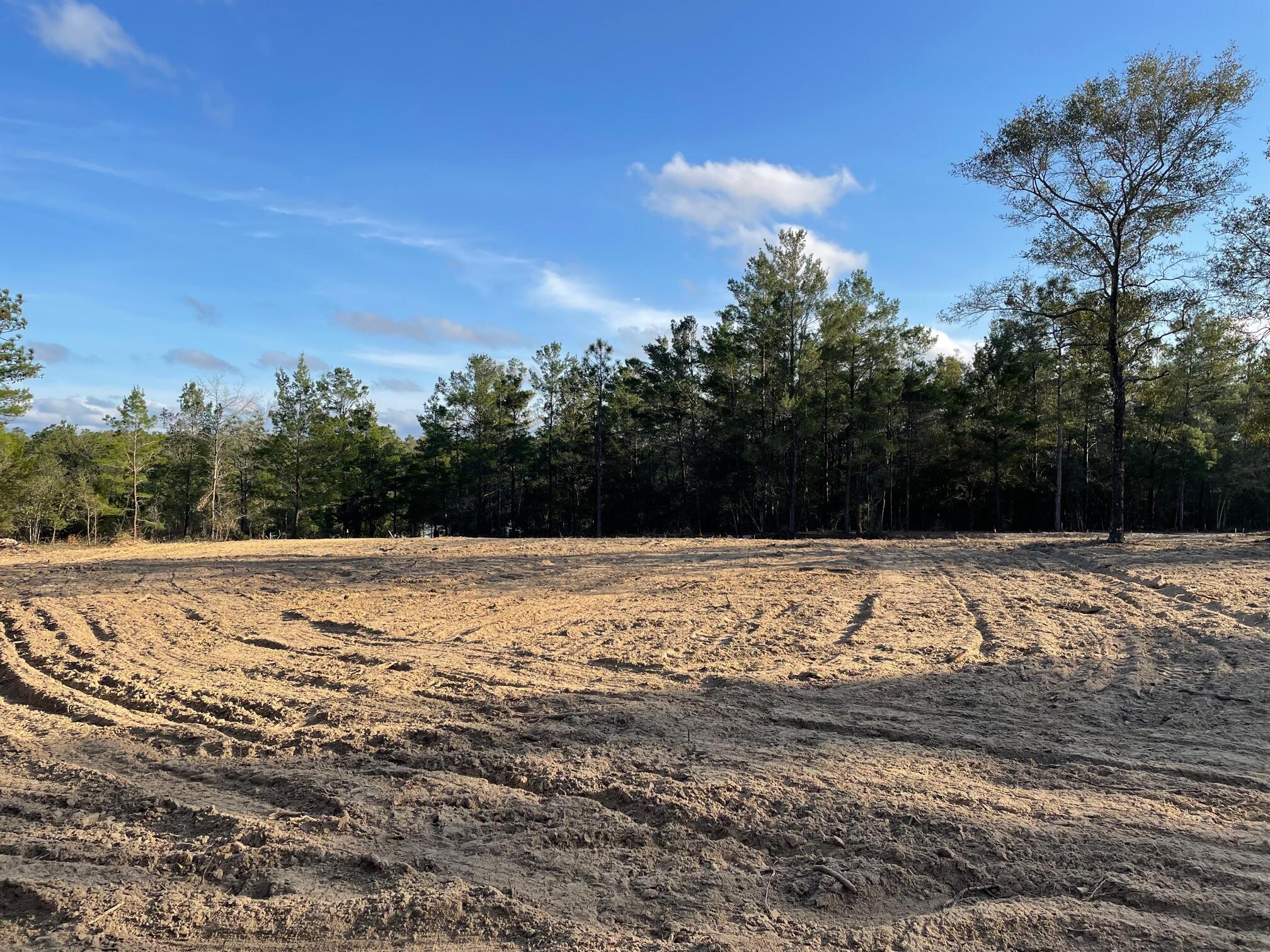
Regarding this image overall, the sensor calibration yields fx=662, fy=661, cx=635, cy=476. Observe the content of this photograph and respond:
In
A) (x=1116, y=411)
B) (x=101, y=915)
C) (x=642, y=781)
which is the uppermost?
(x=1116, y=411)

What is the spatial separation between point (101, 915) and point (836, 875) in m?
3.11

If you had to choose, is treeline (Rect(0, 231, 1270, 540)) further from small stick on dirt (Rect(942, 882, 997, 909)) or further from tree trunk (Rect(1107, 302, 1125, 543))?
small stick on dirt (Rect(942, 882, 997, 909))

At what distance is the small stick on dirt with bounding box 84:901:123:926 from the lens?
270cm

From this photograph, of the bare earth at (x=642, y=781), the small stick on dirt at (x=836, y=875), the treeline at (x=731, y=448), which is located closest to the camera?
the bare earth at (x=642, y=781)

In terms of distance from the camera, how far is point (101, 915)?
2.75 m

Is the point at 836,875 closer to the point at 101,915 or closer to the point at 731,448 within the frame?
the point at 101,915

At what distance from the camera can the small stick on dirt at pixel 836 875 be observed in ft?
9.36

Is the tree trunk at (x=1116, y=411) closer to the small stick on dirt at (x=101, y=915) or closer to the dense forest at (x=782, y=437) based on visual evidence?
the dense forest at (x=782, y=437)

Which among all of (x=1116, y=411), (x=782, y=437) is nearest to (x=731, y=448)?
(x=782, y=437)

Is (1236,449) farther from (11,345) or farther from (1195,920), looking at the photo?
(11,345)

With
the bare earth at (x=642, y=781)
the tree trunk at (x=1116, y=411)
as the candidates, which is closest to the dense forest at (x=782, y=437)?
the tree trunk at (x=1116, y=411)

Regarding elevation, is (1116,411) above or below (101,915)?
above

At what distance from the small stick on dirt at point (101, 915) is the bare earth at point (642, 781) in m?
0.01

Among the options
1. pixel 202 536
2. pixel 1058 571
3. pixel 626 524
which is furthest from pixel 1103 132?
pixel 202 536
